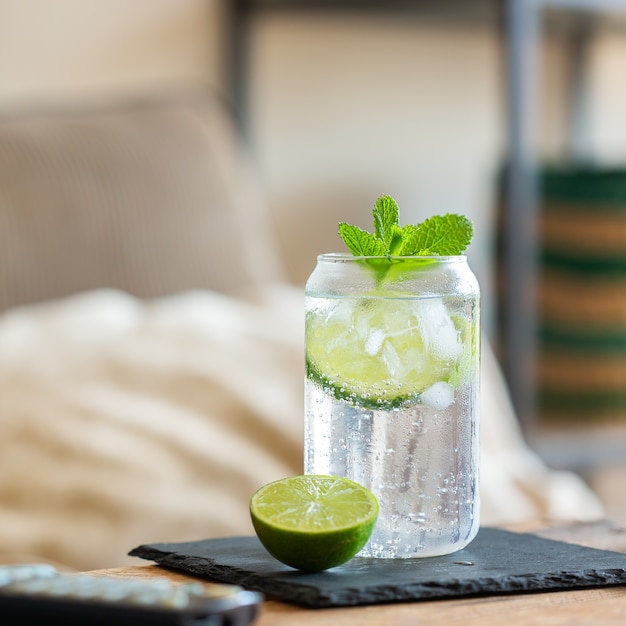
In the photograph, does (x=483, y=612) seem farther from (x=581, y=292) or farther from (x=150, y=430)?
(x=581, y=292)

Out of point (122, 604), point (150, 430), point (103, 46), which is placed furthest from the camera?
point (103, 46)

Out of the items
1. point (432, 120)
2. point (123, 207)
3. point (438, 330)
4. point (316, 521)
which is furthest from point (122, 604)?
point (432, 120)

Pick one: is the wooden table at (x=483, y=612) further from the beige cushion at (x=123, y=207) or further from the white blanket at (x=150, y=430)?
the beige cushion at (x=123, y=207)

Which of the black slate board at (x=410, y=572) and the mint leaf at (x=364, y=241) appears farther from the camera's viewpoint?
the mint leaf at (x=364, y=241)

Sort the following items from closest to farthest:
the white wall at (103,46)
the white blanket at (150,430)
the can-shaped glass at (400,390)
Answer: the can-shaped glass at (400,390) < the white blanket at (150,430) < the white wall at (103,46)

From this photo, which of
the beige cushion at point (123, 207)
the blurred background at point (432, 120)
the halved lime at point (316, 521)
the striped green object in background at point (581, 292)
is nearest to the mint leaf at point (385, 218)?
the halved lime at point (316, 521)

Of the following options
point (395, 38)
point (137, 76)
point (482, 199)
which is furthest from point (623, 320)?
point (137, 76)

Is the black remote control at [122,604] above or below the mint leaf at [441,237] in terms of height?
below
